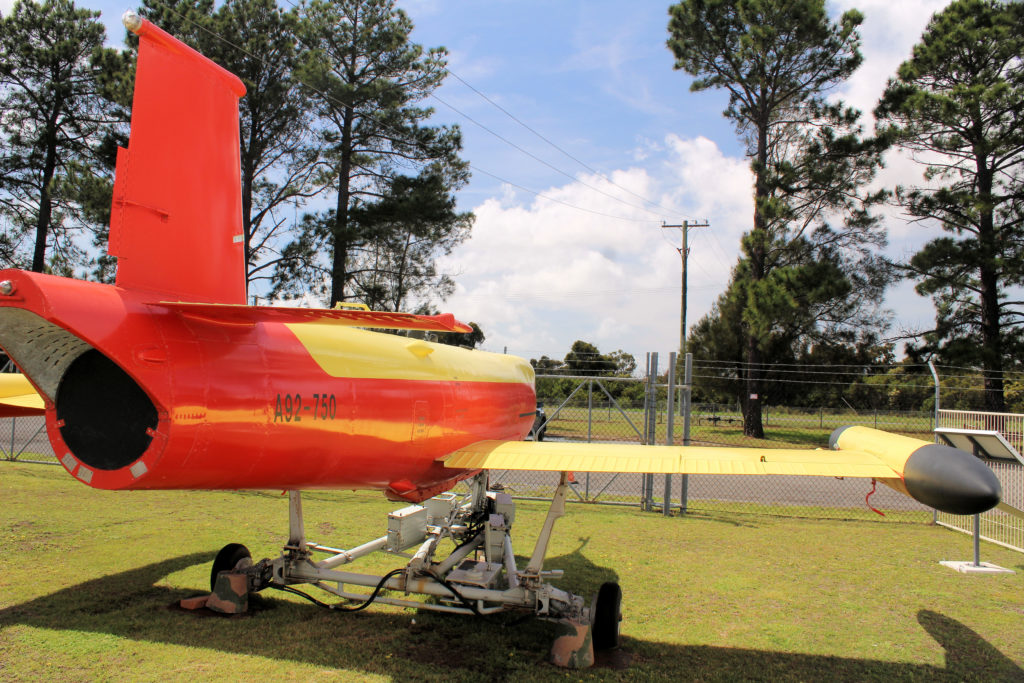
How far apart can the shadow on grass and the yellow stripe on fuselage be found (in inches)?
87.0

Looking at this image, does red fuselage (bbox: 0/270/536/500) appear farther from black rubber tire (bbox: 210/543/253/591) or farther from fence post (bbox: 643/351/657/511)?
fence post (bbox: 643/351/657/511)

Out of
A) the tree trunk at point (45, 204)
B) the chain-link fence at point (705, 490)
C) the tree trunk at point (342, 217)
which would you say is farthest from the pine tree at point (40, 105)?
the chain-link fence at point (705, 490)

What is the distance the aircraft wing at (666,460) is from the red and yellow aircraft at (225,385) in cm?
2

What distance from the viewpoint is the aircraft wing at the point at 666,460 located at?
4090mm

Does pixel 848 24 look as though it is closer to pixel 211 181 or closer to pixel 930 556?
pixel 930 556

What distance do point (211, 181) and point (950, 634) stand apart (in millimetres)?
7280

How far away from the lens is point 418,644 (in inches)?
196

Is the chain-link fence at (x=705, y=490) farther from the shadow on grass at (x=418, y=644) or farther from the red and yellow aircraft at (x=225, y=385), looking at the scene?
the red and yellow aircraft at (x=225, y=385)

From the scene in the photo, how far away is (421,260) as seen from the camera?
71.2 ft

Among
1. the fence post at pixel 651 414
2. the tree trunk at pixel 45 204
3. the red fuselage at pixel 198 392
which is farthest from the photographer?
the tree trunk at pixel 45 204

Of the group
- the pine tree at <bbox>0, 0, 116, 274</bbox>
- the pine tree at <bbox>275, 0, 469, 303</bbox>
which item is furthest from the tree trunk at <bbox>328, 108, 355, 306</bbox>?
the pine tree at <bbox>0, 0, 116, 274</bbox>

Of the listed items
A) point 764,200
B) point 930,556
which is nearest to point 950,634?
point 930,556

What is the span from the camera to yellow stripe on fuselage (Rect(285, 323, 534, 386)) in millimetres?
4383

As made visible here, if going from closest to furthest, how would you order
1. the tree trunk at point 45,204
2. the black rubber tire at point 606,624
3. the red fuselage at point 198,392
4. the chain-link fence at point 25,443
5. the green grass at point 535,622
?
the red fuselage at point 198,392, the green grass at point 535,622, the black rubber tire at point 606,624, the chain-link fence at point 25,443, the tree trunk at point 45,204
